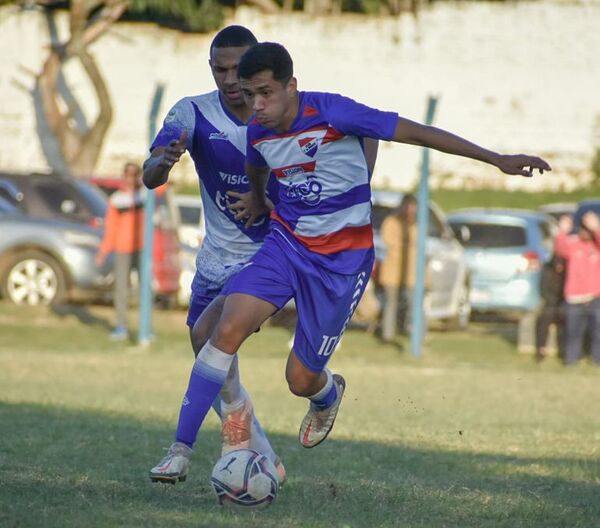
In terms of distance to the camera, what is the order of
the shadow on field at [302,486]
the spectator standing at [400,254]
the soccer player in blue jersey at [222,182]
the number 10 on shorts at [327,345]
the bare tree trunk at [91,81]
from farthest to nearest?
the bare tree trunk at [91,81] < the spectator standing at [400,254] < the soccer player in blue jersey at [222,182] < the number 10 on shorts at [327,345] < the shadow on field at [302,486]

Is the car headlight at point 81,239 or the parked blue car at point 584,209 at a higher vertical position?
the parked blue car at point 584,209

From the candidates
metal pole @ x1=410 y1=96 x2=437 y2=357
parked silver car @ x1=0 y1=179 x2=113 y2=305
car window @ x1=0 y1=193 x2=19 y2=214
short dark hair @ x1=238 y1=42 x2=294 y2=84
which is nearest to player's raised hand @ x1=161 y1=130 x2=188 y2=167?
short dark hair @ x1=238 y1=42 x2=294 y2=84

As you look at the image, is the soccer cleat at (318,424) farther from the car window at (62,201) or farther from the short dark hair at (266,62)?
the car window at (62,201)

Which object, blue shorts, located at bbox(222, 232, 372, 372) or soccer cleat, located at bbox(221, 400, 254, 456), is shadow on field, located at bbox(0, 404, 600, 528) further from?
blue shorts, located at bbox(222, 232, 372, 372)

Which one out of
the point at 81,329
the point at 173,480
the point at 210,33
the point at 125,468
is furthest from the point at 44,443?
the point at 210,33

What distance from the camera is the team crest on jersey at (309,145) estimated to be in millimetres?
6359

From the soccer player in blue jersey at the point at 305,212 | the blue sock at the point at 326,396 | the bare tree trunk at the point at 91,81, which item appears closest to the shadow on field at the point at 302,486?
the blue sock at the point at 326,396

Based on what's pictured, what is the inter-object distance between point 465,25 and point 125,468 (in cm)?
3856

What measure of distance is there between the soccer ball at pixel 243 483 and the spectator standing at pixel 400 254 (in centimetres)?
1172

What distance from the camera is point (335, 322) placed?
657 centimetres

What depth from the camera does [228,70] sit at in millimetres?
6703

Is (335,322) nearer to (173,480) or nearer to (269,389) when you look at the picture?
(173,480)

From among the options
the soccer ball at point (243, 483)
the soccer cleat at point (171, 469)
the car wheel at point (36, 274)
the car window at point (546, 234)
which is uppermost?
the soccer cleat at point (171, 469)

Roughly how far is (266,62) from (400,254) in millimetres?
11857
